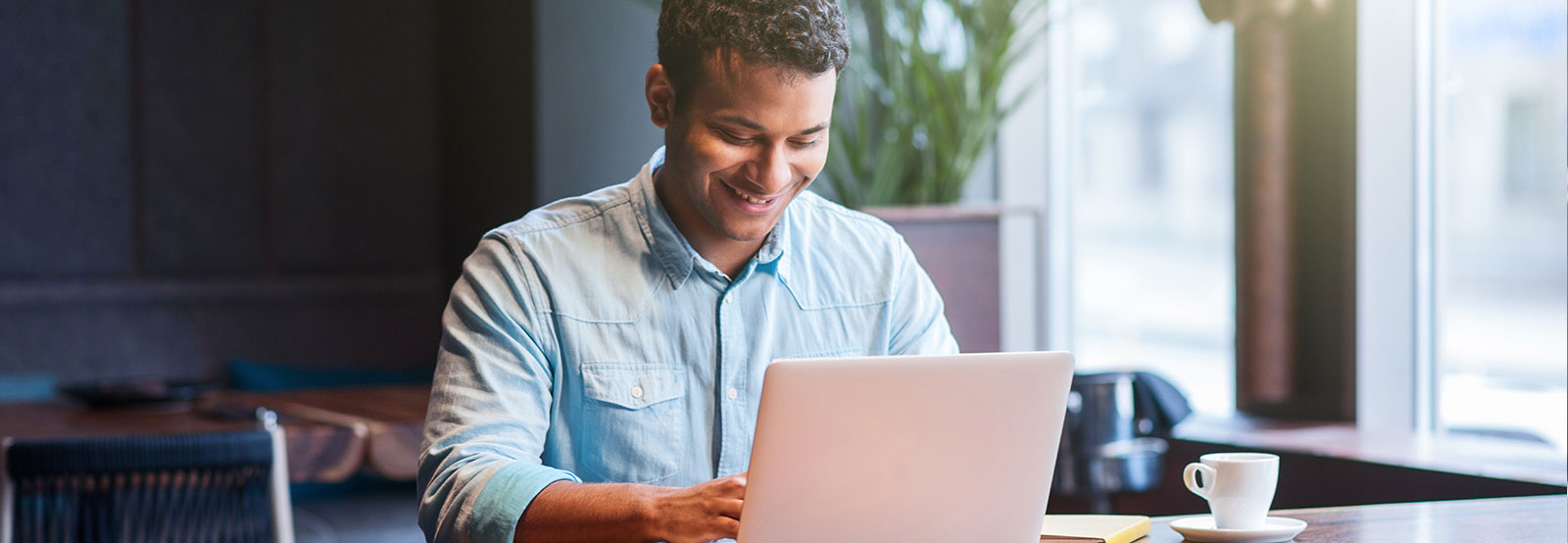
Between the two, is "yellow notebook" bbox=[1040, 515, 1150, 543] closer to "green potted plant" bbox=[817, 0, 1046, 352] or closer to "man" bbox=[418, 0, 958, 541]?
"man" bbox=[418, 0, 958, 541]

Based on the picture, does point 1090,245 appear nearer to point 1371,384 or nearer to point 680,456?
point 1371,384

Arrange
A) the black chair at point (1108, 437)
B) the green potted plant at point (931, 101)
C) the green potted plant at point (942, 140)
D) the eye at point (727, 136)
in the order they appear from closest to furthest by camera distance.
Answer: the eye at point (727, 136), the black chair at point (1108, 437), the green potted plant at point (942, 140), the green potted plant at point (931, 101)

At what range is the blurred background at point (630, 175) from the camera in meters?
3.01

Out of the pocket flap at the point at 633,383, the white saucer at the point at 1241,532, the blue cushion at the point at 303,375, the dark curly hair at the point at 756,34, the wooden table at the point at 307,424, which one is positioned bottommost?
the blue cushion at the point at 303,375

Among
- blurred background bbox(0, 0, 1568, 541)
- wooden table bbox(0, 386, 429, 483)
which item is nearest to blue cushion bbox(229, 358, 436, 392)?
blurred background bbox(0, 0, 1568, 541)

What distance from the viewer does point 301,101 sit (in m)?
5.29

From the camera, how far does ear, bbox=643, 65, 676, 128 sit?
5.26 feet

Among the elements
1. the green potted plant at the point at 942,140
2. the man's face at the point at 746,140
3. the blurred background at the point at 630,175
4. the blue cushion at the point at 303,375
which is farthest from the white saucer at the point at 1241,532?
the blue cushion at the point at 303,375

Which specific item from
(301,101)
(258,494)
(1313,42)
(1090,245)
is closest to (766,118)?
(258,494)

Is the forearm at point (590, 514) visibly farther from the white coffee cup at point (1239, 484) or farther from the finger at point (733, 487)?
the white coffee cup at point (1239, 484)

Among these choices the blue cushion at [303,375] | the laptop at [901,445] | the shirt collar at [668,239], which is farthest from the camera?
the blue cushion at [303,375]

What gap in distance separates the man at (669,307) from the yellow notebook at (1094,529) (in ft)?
1.11

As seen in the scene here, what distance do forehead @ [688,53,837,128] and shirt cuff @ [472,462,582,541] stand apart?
43 cm

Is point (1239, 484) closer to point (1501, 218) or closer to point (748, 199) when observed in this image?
point (748, 199)
